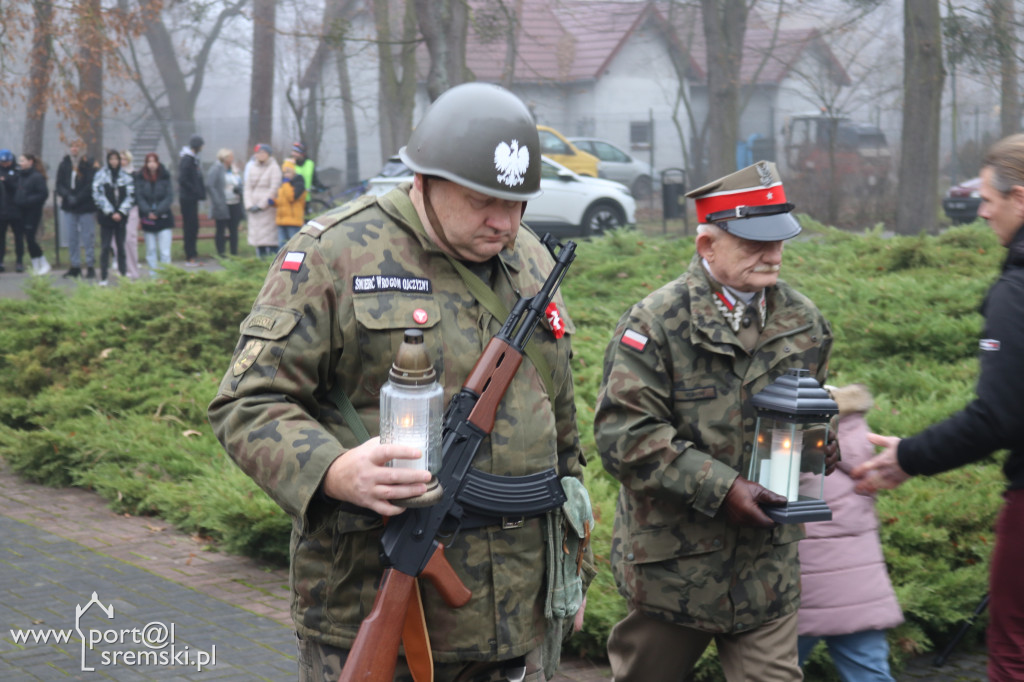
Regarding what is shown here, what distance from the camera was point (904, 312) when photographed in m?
7.96

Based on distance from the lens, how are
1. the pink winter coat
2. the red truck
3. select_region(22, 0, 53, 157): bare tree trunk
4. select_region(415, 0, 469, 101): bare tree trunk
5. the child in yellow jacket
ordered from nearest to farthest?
the pink winter coat → select_region(415, 0, 469, 101): bare tree trunk → the child in yellow jacket → select_region(22, 0, 53, 157): bare tree trunk → the red truck

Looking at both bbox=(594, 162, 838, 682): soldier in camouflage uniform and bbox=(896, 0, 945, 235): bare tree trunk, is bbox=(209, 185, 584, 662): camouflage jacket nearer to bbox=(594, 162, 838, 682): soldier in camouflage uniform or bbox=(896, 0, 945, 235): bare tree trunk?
bbox=(594, 162, 838, 682): soldier in camouflage uniform

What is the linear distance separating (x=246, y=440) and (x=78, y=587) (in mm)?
3855

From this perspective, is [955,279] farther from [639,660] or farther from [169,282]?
[169,282]

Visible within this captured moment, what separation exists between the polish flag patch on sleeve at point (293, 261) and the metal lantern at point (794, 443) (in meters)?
1.49

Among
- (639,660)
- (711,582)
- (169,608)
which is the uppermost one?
(711,582)

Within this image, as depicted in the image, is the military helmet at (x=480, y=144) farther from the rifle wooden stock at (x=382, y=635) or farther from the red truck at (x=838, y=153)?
the red truck at (x=838, y=153)

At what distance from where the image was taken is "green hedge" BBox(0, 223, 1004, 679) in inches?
209

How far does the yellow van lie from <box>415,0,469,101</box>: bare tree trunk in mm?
14617

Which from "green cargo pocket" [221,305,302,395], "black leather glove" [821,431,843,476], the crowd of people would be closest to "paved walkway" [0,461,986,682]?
"black leather glove" [821,431,843,476]

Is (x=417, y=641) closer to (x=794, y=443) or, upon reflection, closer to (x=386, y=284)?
(x=386, y=284)

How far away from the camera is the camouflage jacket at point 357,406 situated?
2525 millimetres

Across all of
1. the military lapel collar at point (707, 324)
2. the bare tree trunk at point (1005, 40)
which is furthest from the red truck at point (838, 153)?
the military lapel collar at point (707, 324)

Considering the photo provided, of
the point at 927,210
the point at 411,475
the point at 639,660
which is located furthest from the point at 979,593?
the point at 927,210
